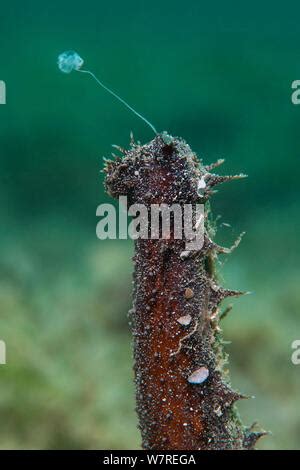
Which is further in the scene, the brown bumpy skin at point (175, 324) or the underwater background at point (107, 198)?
the underwater background at point (107, 198)

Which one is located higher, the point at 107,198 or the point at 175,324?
the point at 107,198

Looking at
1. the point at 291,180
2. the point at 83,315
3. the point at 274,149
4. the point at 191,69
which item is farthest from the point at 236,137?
the point at 83,315

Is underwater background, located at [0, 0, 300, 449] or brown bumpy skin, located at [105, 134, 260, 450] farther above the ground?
underwater background, located at [0, 0, 300, 449]

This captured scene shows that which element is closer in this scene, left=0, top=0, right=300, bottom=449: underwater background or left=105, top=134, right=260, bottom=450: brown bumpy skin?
left=105, top=134, right=260, bottom=450: brown bumpy skin

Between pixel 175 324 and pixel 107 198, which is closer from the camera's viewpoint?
pixel 175 324
